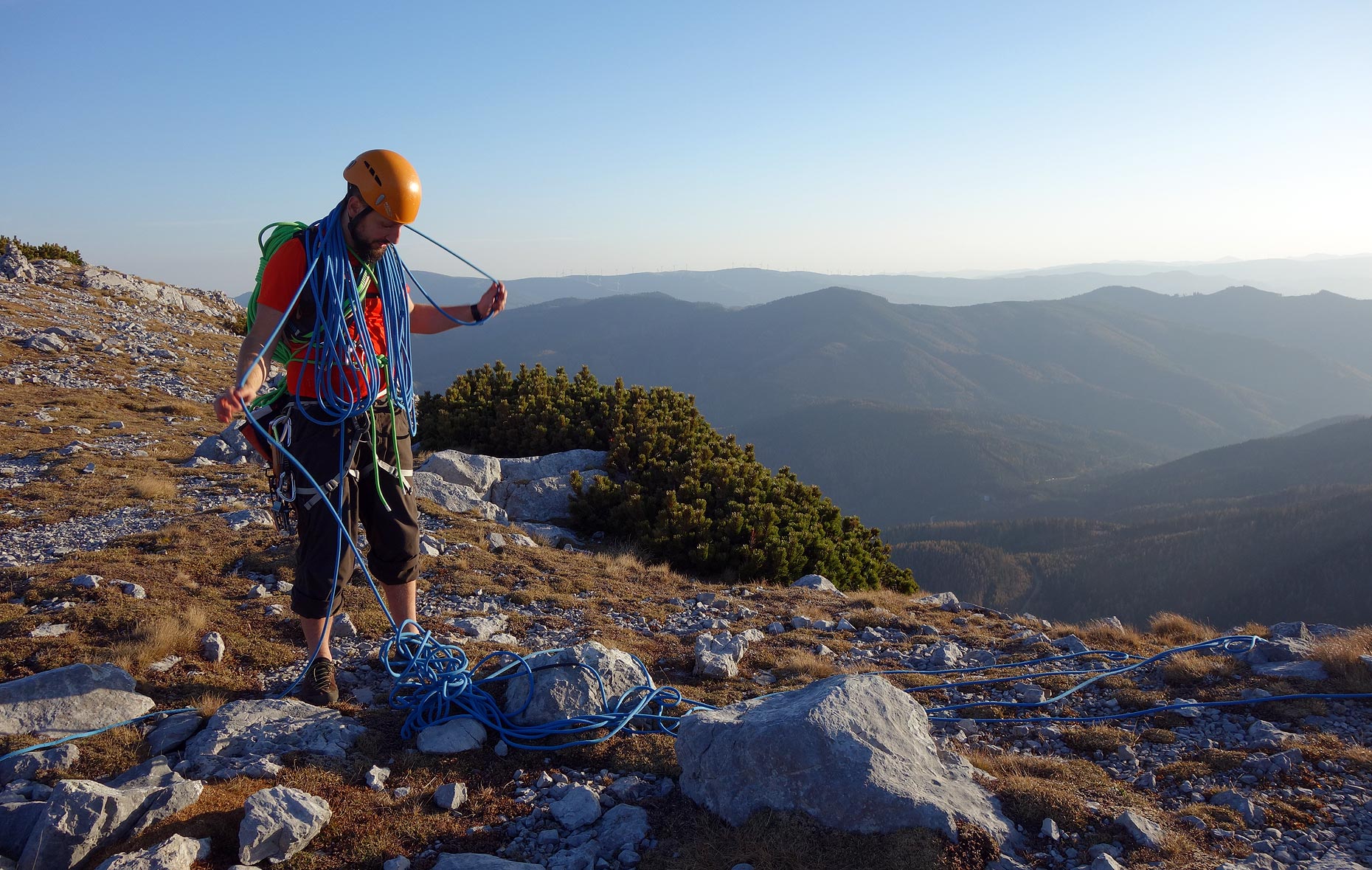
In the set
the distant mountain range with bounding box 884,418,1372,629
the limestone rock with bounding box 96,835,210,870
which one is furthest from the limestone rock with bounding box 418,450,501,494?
the distant mountain range with bounding box 884,418,1372,629

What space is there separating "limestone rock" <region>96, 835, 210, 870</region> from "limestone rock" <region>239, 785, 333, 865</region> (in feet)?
0.43

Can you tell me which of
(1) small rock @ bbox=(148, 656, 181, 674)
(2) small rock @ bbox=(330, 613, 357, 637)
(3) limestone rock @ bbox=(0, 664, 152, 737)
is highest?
(3) limestone rock @ bbox=(0, 664, 152, 737)

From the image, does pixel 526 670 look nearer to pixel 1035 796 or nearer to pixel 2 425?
pixel 1035 796

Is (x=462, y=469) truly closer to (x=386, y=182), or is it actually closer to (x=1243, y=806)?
(x=386, y=182)

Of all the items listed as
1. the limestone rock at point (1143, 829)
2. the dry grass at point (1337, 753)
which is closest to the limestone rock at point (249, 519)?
the limestone rock at point (1143, 829)

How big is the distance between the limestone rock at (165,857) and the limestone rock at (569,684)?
4.84ft

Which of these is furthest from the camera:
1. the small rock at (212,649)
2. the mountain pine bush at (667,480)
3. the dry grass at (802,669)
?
the mountain pine bush at (667,480)

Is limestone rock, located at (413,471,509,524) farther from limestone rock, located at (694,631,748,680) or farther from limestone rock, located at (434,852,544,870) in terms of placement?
limestone rock, located at (434,852,544,870)

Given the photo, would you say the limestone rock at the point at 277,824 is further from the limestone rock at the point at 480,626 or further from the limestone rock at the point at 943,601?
the limestone rock at the point at 943,601

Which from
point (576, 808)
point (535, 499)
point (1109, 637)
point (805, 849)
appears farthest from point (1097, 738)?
point (535, 499)

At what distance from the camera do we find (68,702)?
3.43 metres

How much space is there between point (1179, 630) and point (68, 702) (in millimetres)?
7500

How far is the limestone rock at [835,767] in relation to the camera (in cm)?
281

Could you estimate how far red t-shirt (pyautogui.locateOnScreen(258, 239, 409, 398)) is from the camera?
330cm
